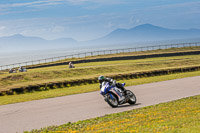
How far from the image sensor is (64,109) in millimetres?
15094

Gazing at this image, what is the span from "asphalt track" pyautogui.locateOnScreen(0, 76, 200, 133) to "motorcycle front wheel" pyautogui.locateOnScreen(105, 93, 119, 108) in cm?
26

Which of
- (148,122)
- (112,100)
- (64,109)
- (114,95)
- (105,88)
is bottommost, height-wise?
(64,109)

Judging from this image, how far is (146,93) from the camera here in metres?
19.1

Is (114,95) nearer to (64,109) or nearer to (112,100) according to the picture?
(112,100)

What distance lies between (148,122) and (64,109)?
562 cm

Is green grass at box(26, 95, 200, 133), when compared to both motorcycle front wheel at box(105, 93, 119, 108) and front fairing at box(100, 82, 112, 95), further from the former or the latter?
front fairing at box(100, 82, 112, 95)

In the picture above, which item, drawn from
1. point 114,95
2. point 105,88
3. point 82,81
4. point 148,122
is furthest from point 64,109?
point 82,81

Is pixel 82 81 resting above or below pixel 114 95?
below

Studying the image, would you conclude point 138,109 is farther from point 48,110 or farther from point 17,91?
point 17,91

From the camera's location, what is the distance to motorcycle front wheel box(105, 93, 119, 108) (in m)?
14.9

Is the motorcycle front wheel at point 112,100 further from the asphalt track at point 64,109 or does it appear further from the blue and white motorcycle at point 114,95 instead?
the asphalt track at point 64,109

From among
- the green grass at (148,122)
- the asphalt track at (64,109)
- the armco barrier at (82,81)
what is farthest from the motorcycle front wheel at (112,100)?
the armco barrier at (82,81)

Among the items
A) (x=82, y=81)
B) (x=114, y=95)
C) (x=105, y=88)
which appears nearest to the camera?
(x=105, y=88)

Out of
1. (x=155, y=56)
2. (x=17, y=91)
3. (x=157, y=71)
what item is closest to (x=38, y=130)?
(x=17, y=91)
